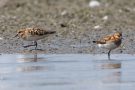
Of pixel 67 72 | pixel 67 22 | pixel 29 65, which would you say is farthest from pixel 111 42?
pixel 67 22

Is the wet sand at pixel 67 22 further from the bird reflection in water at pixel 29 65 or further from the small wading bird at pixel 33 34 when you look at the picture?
the bird reflection in water at pixel 29 65

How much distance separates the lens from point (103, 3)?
2512cm

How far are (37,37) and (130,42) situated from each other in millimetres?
2138

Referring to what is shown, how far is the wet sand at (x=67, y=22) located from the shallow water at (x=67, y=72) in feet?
3.30

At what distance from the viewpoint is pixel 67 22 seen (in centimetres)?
1962

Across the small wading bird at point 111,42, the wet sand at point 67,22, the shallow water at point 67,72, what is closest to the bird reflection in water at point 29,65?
the shallow water at point 67,72

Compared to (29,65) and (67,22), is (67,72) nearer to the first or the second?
(29,65)

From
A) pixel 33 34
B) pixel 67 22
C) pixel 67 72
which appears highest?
pixel 67 22

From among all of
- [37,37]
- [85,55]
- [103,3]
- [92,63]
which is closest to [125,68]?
[92,63]

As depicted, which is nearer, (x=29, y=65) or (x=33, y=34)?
(x=29, y=65)

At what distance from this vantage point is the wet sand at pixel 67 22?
1553 centimetres

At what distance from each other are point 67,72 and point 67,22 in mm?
7715

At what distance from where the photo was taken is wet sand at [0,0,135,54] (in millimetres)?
15531

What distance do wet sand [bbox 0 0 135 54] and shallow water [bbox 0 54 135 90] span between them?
1.01 metres
